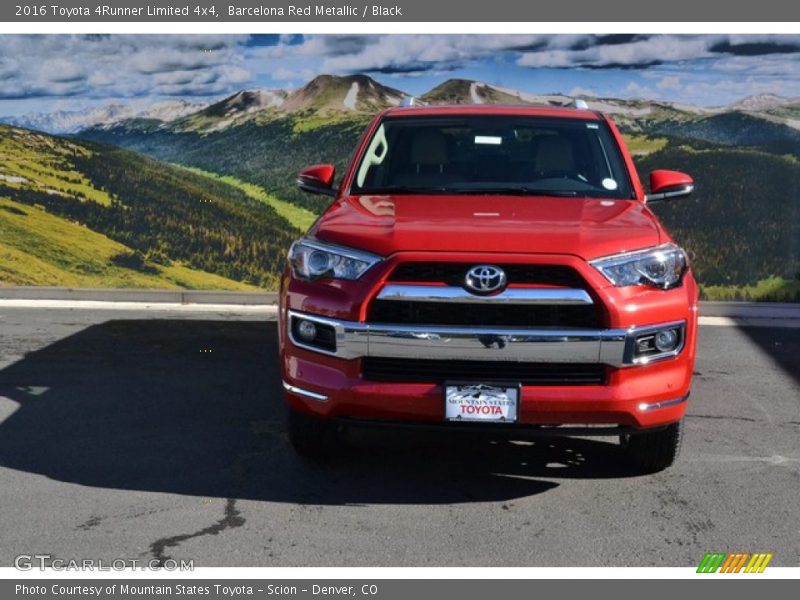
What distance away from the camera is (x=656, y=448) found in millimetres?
5324

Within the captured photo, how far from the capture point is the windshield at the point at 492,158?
6.02 meters

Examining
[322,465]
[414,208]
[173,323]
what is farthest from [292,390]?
Answer: [173,323]

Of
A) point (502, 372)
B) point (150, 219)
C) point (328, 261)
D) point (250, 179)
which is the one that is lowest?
point (150, 219)

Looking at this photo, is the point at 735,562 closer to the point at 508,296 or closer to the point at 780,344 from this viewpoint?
the point at 508,296

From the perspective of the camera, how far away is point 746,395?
7.31 metres

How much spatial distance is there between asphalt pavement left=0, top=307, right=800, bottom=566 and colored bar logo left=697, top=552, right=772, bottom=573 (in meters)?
0.06

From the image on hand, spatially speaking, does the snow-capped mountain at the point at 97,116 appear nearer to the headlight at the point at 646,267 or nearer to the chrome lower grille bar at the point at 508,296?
the chrome lower grille bar at the point at 508,296

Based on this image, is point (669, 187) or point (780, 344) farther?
point (780, 344)

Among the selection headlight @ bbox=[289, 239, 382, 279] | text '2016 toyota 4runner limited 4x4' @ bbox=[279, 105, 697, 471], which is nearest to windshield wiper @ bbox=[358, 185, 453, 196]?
text '2016 toyota 4runner limited 4x4' @ bbox=[279, 105, 697, 471]

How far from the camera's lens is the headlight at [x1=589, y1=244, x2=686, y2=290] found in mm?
4793

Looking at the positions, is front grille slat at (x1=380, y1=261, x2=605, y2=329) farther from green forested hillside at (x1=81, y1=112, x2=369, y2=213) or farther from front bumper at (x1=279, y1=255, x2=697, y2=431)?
green forested hillside at (x1=81, y1=112, x2=369, y2=213)

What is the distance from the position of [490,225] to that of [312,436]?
1381 mm

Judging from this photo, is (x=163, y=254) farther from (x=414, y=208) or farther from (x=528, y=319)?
(x=528, y=319)
